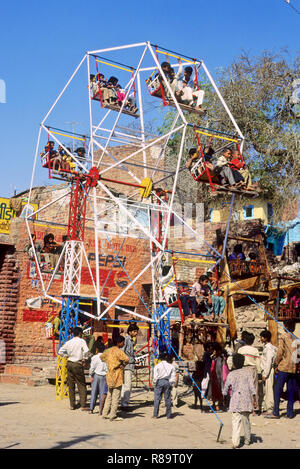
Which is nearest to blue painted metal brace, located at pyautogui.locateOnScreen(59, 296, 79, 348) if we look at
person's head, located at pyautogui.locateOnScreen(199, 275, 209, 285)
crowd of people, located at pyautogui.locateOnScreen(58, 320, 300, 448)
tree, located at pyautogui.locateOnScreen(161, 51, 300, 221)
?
crowd of people, located at pyautogui.locateOnScreen(58, 320, 300, 448)

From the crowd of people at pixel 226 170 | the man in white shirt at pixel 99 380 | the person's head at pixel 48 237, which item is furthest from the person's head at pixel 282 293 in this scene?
the person's head at pixel 48 237

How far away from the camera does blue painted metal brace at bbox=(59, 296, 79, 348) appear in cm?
1348

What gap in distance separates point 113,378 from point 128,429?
1.13 meters

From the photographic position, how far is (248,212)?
32.8 meters

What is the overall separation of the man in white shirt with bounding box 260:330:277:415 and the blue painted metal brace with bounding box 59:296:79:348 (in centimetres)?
452

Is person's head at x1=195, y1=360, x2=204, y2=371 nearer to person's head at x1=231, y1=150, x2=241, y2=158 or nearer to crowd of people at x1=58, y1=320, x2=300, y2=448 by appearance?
crowd of people at x1=58, y1=320, x2=300, y2=448

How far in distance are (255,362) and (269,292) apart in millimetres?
3320

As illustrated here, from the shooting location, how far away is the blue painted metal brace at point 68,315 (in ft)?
44.2

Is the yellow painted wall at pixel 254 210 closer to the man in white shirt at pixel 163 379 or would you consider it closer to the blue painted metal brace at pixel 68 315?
the blue painted metal brace at pixel 68 315

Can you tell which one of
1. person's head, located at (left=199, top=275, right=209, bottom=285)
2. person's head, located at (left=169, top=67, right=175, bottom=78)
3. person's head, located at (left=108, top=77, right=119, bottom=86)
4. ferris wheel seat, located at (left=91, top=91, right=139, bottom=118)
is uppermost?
person's head, located at (left=108, top=77, right=119, bottom=86)

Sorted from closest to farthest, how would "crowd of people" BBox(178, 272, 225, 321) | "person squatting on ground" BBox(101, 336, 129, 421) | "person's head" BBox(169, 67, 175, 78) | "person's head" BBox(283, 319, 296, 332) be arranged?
"person squatting on ground" BBox(101, 336, 129, 421) → "person's head" BBox(283, 319, 296, 332) → "crowd of people" BBox(178, 272, 225, 321) → "person's head" BBox(169, 67, 175, 78)

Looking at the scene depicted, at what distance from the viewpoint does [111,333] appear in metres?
20.2
